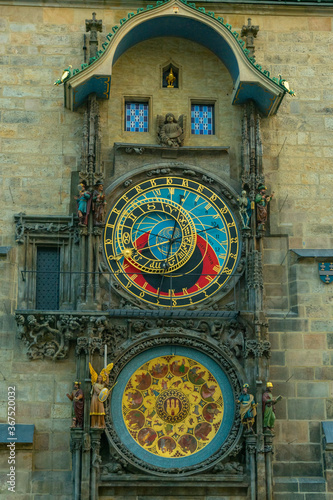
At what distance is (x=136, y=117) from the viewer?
17766mm

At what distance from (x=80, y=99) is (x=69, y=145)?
2.37 ft

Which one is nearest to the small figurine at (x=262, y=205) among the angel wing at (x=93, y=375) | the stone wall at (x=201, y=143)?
the stone wall at (x=201, y=143)

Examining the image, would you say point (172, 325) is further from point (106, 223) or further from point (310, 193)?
point (310, 193)

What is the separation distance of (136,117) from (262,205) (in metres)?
2.48

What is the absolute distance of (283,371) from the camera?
54.5ft

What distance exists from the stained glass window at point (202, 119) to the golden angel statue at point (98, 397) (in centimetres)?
420

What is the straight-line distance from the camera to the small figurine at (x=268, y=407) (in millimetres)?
15922

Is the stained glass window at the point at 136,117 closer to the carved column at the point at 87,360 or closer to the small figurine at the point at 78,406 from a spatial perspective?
the carved column at the point at 87,360

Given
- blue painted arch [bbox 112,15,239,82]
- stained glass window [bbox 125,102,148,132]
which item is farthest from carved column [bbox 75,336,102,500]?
blue painted arch [bbox 112,15,239,82]

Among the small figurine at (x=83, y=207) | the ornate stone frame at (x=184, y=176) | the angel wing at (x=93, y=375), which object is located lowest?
the angel wing at (x=93, y=375)

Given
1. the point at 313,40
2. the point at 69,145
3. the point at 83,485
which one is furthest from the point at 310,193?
the point at 83,485

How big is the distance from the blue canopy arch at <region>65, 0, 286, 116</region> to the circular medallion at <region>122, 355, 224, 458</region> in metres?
4.21

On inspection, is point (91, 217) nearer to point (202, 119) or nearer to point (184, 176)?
point (184, 176)

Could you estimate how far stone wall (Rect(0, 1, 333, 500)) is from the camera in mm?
16219
